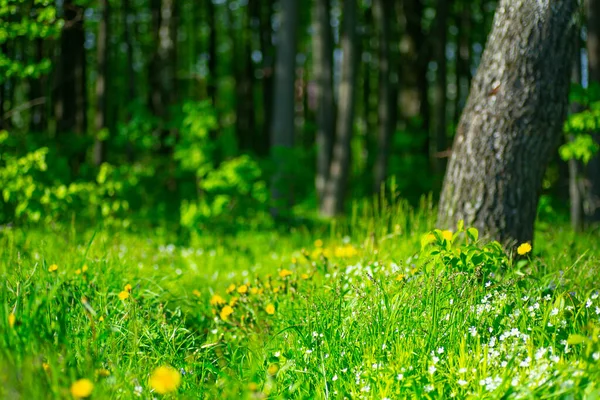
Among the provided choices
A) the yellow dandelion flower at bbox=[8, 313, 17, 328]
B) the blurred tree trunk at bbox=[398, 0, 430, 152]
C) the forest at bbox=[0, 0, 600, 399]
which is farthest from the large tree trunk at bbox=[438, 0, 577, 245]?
the blurred tree trunk at bbox=[398, 0, 430, 152]

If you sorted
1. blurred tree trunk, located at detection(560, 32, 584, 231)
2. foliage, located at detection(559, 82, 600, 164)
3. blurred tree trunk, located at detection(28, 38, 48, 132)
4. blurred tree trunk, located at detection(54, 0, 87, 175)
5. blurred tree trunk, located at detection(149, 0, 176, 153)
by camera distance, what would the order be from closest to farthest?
1. foliage, located at detection(559, 82, 600, 164)
2. blurred tree trunk, located at detection(560, 32, 584, 231)
3. blurred tree trunk, located at detection(54, 0, 87, 175)
4. blurred tree trunk, located at detection(149, 0, 176, 153)
5. blurred tree trunk, located at detection(28, 38, 48, 132)

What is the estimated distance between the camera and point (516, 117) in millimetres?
Answer: 4184

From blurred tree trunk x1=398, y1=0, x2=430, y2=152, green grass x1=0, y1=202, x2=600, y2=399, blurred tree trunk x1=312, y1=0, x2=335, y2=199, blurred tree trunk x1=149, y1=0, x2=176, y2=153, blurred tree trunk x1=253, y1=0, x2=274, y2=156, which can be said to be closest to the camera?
green grass x1=0, y1=202, x2=600, y2=399

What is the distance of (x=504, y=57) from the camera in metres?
4.23

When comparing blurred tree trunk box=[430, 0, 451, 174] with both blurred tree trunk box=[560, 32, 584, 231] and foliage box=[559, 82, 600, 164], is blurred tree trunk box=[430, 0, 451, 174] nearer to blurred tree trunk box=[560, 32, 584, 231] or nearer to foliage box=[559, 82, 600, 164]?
blurred tree trunk box=[560, 32, 584, 231]

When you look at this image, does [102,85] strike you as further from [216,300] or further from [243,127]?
[243,127]

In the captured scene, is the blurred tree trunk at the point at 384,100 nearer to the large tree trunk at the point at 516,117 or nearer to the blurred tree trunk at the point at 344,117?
the blurred tree trunk at the point at 344,117

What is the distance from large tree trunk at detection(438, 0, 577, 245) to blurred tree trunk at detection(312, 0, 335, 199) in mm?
7380

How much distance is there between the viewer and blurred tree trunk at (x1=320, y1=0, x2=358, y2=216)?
417 inches

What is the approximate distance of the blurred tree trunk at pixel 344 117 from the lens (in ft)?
34.8

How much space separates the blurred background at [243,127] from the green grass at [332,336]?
1.69m

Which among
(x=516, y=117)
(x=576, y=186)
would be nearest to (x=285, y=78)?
(x=576, y=186)

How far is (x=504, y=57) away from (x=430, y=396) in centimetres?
271

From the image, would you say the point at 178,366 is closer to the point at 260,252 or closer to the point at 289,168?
the point at 260,252
